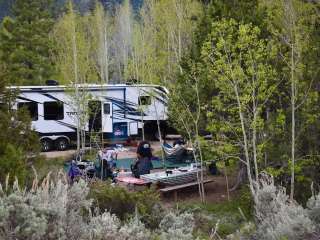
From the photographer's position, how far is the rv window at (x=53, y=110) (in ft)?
75.9

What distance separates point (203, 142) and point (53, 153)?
11.2m

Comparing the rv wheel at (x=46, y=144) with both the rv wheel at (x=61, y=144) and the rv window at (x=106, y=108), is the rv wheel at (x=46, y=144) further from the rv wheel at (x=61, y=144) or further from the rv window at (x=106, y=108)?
the rv window at (x=106, y=108)

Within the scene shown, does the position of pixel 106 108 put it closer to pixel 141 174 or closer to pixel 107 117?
pixel 107 117

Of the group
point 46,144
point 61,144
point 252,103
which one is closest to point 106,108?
point 61,144

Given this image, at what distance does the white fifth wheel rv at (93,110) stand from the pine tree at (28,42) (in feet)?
20.6

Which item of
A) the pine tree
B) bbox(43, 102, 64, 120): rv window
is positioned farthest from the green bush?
the pine tree

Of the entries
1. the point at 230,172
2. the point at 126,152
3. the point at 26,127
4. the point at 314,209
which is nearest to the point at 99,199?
the point at 26,127

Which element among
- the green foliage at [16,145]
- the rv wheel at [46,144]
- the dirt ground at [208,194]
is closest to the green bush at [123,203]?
the green foliage at [16,145]

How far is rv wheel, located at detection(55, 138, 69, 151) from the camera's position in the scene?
Result: 23438 millimetres

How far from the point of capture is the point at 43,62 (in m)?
31.0

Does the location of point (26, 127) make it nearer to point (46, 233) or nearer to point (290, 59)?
point (46, 233)

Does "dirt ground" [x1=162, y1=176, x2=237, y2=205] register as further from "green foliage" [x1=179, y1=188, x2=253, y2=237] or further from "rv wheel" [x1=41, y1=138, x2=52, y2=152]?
"rv wheel" [x1=41, y1=138, x2=52, y2=152]

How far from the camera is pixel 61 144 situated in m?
23.6

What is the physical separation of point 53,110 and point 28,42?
Answer: 30.8 feet
